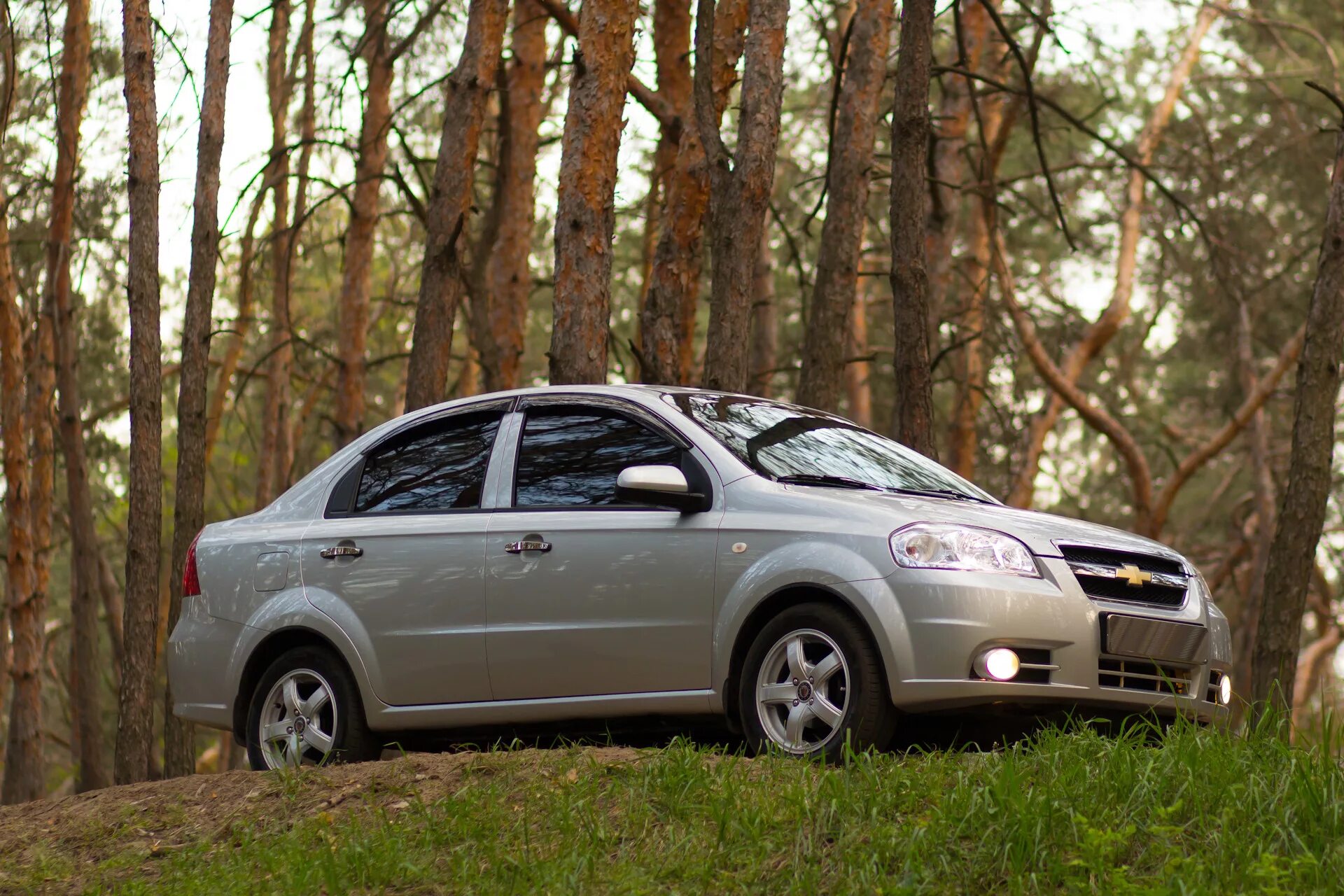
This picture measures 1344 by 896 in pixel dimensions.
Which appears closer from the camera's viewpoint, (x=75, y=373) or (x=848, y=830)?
(x=848, y=830)

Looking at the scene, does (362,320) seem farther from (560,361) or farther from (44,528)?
(560,361)

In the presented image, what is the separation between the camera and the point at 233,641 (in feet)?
25.3

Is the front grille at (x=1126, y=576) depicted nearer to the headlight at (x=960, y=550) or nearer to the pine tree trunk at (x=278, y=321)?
the headlight at (x=960, y=550)

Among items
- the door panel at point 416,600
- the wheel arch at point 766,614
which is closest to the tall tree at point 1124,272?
the door panel at point 416,600

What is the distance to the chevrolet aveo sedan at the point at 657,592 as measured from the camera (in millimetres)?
5938

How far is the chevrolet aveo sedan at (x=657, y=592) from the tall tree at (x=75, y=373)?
34.3ft

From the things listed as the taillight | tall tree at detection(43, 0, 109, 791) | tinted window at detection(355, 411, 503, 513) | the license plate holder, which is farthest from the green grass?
tall tree at detection(43, 0, 109, 791)

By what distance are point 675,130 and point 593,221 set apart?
3.49 metres

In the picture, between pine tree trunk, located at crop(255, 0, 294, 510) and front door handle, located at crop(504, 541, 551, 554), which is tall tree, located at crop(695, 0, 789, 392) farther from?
pine tree trunk, located at crop(255, 0, 294, 510)

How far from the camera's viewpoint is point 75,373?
17.6 m

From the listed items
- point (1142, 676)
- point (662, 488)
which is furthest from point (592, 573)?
point (1142, 676)

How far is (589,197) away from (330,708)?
4.17 m

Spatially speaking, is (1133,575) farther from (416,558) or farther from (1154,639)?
(416,558)

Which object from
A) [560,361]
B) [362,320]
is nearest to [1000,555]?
[560,361]
